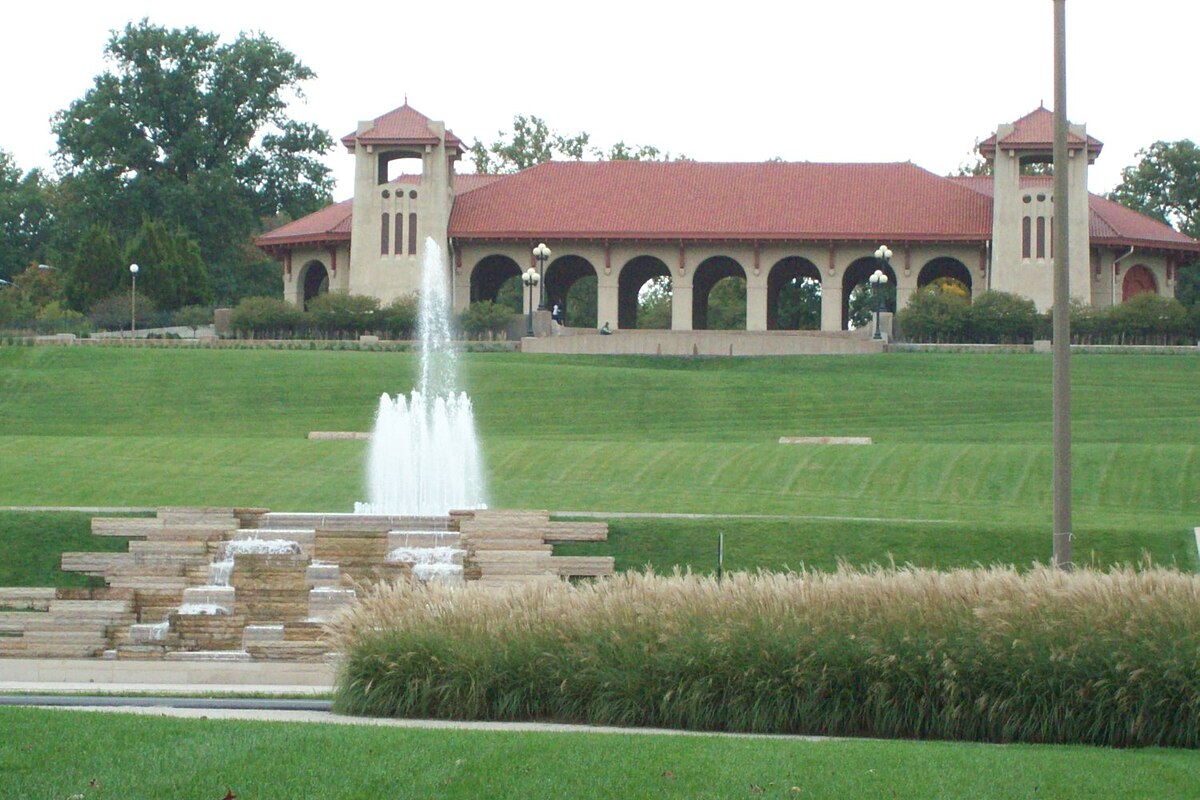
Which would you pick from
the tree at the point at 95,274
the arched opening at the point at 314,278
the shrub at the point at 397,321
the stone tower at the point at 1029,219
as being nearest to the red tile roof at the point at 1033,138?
the stone tower at the point at 1029,219

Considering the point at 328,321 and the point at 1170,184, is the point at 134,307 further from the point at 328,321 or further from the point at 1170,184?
the point at 1170,184

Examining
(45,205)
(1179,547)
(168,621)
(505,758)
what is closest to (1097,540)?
(1179,547)

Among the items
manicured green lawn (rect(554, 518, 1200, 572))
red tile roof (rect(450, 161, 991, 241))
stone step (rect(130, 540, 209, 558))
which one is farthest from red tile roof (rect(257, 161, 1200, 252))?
stone step (rect(130, 540, 209, 558))

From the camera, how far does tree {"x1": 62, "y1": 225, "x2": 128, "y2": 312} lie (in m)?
60.1

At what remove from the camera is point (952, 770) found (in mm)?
9500

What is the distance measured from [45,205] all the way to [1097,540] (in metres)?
80.9

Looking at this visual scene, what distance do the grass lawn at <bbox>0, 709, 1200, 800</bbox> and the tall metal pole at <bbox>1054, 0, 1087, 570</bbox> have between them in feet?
14.1

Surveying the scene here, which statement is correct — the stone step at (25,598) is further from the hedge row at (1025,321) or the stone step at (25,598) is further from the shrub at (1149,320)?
the shrub at (1149,320)

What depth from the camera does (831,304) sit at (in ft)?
200

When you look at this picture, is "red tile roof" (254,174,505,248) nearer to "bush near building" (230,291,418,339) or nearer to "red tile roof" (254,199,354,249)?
"red tile roof" (254,199,354,249)

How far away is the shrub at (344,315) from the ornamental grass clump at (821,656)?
42.9m

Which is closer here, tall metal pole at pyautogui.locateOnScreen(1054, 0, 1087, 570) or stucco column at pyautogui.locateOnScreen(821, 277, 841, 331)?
tall metal pole at pyautogui.locateOnScreen(1054, 0, 1087, 570)

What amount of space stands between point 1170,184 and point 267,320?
47780 mm

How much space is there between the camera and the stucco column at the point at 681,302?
61281 mm
